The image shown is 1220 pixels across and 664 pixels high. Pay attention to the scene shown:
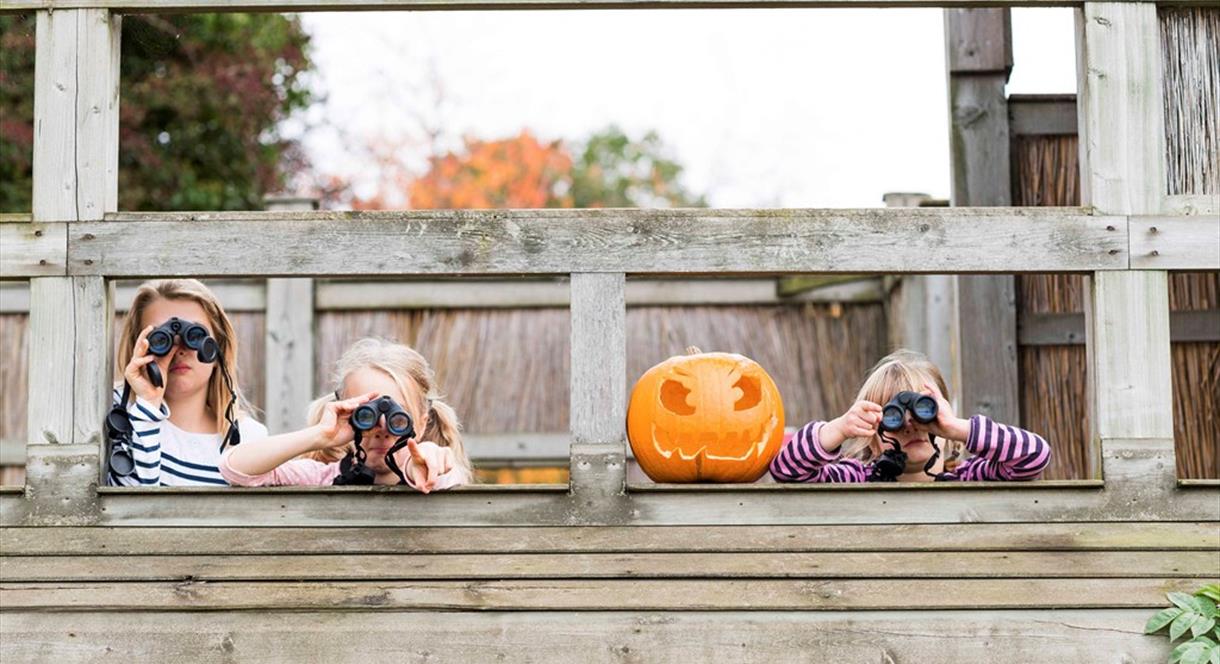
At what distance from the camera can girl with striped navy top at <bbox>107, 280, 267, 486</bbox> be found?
153 inches

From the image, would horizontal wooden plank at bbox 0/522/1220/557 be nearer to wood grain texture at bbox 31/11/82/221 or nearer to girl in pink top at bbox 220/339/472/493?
girl in pink top at bbox 220/339/472/493

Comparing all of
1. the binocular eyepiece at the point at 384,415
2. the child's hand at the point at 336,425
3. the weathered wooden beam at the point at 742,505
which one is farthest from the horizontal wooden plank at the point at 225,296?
the binocular eyepiece at the point at 384,415

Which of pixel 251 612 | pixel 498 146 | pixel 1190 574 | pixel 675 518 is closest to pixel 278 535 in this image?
pixel 251 612

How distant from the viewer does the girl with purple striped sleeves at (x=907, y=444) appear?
12.5ft

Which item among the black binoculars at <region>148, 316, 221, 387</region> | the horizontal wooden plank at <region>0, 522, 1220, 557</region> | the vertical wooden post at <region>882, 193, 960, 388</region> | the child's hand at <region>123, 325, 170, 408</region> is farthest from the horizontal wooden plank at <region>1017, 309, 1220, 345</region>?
the child's hand at <region>123, 325, 170, 408</region>

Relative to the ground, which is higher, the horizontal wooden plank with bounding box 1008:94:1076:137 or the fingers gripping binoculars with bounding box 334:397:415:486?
the horizontal wooden plank with bounding box 1008:94:1076:137

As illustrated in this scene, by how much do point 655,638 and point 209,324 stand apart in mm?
1754

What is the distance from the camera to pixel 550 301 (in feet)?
24.7

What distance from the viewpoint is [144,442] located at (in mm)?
3906

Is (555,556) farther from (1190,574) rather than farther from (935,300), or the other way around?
(935,300)

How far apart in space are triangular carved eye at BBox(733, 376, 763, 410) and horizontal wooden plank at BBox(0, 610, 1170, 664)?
60cm

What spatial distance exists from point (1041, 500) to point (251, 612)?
6.94ft

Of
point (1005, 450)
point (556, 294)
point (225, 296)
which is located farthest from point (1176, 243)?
point (225, 296)

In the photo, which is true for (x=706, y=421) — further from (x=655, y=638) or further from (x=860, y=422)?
(x=655, y=638)
